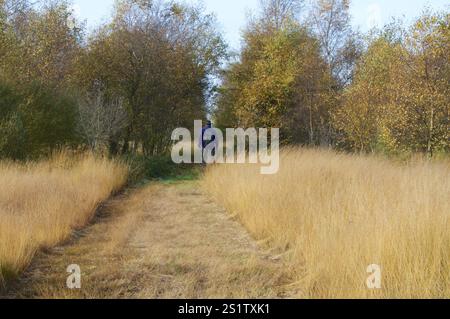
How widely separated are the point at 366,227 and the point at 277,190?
2.87 meters

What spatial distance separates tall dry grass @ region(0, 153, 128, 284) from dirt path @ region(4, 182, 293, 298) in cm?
21

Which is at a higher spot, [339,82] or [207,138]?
[339,82]

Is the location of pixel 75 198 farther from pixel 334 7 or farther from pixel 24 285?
pixel 334 7

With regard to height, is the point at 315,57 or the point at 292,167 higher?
the point at 315,57

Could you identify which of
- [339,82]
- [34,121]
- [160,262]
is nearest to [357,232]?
[160,262]

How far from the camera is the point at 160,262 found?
14.9 ft

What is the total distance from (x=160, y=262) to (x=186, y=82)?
12924mm

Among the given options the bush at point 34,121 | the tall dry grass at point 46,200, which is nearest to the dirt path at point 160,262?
the tall dry grass at point 46,200

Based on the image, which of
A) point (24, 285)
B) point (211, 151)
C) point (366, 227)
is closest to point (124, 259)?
point (24, 285)

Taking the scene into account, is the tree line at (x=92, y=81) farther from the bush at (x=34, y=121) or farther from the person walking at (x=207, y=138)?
the person walking at (x=207, y=138)

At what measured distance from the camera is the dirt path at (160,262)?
3779mm

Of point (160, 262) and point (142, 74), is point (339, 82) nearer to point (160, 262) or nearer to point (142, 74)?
point (142, 74)

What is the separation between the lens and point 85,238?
19.3 ft

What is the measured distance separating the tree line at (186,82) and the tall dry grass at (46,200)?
2.20m
